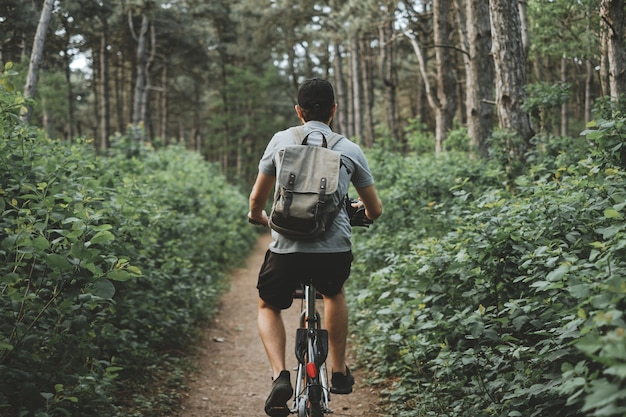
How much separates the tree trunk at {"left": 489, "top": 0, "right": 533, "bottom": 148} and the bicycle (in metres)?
5.20

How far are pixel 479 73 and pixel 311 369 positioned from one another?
30.4 feet

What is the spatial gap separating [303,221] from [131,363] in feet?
12.1

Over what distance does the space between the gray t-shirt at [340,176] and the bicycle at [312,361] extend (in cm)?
25

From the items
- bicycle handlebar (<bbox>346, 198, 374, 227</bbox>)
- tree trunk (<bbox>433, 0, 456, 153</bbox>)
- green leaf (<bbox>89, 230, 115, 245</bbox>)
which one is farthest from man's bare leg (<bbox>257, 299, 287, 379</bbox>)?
tree trunk (<bbox>433, 0, 456, 153</bbox>)

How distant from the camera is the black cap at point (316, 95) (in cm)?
356

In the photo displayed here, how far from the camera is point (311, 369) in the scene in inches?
138

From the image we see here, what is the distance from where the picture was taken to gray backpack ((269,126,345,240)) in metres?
3.25

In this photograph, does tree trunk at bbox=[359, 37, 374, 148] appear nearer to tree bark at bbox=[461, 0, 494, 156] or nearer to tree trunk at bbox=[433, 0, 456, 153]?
tree trunk at bbox=[433, 0, 456, 153]

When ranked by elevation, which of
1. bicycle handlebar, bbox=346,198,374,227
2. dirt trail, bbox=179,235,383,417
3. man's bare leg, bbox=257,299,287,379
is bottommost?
dirt trail, bbox=179,235,383,417

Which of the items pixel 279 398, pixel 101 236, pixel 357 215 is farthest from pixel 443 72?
pixel 101 236

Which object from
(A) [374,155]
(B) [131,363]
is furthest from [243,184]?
(B) [131,363]

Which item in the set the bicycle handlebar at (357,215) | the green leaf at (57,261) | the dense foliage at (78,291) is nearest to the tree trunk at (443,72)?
the dense foliage at (78,291)

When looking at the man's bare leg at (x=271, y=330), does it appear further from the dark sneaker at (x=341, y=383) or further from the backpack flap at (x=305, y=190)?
the backpack flap at (x=305, y=190)

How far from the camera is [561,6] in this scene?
13.4m
